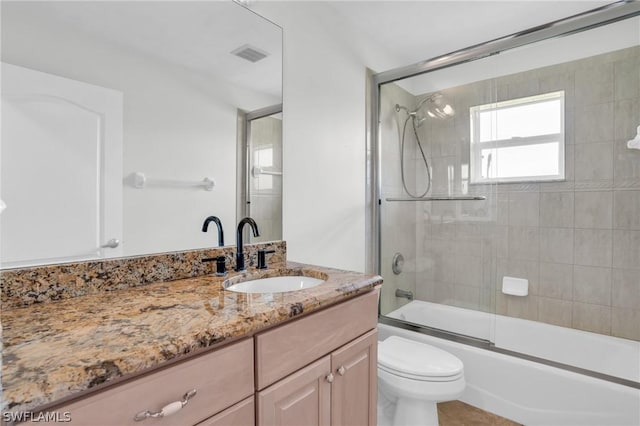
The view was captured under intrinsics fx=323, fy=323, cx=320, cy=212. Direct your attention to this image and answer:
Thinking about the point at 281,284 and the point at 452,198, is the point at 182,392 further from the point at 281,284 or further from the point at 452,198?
the point at 452,198

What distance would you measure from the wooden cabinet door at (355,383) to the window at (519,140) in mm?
1697

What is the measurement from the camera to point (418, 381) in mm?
1552

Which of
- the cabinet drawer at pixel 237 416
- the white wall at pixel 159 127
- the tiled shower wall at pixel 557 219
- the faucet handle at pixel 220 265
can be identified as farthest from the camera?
the tiled shower wall at pixel 557 219

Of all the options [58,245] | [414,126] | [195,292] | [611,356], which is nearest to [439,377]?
[195,292]

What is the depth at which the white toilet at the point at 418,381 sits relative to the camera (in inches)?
60.2

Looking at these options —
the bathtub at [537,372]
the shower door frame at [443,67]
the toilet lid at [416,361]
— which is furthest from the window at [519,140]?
the toilet lid at [416,361]

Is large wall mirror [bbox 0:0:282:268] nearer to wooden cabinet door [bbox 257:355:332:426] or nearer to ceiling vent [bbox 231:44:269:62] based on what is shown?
ceiling vent [bbox 231:44:269:62]

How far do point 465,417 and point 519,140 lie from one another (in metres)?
1.98

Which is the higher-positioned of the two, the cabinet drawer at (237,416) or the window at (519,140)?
the window at (519,140)

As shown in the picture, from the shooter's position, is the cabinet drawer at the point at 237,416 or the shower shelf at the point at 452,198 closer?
the cabinet drawer at the point at 237,416

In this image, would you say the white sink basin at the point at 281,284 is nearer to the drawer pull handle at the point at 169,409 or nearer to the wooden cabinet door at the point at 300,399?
the wooden cabinet door at the point at 300,399

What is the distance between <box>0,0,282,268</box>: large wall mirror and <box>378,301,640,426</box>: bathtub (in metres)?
1.71

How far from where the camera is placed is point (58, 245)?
959 millimetres

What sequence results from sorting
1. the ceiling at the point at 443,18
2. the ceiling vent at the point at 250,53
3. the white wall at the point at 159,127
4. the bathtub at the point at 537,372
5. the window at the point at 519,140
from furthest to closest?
the window at the point at 519,140
the ceiling at the point at 443,18
the bathtub at the point at 537,372
the ceiling vent at the point at 250,53
the white wall at the point at 159,127
